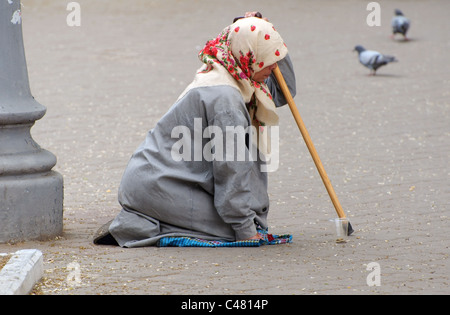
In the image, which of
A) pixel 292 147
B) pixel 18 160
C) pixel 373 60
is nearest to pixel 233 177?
pixel 18 160

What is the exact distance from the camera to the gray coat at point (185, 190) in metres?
3.97

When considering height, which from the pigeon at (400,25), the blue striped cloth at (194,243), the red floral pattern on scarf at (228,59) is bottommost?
the blue striped cloth at (194,243)

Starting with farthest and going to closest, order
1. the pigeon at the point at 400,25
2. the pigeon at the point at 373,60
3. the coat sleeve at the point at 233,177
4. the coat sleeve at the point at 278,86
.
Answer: the pigeon at the point at 400,25, the pigeon at the point at 373,60, the coat sleeve at the point at 278,86, the coat sleeve at the point at 233,177

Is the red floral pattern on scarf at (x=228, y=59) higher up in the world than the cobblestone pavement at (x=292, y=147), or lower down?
higher up

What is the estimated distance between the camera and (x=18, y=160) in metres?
4.09

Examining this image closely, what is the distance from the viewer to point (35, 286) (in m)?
3.32

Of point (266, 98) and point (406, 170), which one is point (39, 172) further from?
point (406, 170)

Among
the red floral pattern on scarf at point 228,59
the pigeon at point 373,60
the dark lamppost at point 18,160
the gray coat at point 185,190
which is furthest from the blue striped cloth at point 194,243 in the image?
the pigeon at point 373,60

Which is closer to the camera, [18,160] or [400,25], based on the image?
[18,160]

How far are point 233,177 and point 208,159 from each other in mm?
212

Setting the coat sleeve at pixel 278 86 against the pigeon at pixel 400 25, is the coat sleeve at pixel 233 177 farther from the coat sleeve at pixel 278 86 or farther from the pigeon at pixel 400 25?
the pigeon at pixel 400 25

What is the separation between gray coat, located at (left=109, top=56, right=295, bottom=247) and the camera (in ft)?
13.0

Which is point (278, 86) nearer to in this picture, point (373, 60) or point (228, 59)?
point (228, 59)

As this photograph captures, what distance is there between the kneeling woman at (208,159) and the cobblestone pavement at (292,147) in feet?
0.52
